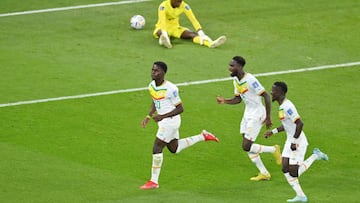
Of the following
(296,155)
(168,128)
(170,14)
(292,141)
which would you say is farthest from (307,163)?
(170,14)

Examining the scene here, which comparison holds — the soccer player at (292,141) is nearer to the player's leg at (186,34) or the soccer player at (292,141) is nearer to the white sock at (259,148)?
the white sock at (259,148)

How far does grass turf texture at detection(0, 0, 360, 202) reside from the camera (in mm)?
25469

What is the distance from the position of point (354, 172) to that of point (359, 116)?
3.89m

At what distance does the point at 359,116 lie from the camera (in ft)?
97.8

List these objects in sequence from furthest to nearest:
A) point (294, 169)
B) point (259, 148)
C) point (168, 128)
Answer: point (259, 148), point (168, 128), point (294, 169)

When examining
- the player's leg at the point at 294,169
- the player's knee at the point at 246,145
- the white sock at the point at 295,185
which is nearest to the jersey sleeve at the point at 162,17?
the player's knee at the point at 246,145

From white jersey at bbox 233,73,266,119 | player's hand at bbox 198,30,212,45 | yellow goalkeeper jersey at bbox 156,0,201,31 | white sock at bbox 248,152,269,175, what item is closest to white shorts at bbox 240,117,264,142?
white jersey at bbox 233,73,266,119

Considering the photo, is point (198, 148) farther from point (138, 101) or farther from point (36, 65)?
point (36, 65)

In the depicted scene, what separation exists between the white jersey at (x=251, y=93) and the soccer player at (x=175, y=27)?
8982mm

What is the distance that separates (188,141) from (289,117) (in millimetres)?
2685

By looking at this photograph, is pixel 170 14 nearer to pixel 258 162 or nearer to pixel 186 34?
pixel 186 34

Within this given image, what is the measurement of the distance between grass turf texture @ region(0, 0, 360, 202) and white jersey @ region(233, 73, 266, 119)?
1.36 m

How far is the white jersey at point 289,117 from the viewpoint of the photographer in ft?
79.9

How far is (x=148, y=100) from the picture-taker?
102 feet
